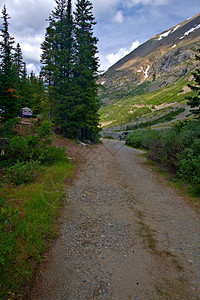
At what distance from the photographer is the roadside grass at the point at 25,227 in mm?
2557

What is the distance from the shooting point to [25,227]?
371 cm

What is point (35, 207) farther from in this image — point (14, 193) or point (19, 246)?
point (19, 246)

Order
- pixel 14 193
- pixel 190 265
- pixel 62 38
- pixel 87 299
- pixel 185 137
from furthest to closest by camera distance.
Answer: pixel 62 38 < pixel 185 137 < pixel 14 193 < pixel 190 265 < pixel 87 299

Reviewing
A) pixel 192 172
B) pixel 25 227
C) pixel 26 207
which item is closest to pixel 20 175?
pixel 26 207

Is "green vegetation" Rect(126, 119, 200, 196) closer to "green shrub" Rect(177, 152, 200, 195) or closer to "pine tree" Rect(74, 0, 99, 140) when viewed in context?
"green shrub" Rect(177, 152, 200, 195)

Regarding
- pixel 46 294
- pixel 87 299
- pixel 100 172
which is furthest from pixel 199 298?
pixel 100 172

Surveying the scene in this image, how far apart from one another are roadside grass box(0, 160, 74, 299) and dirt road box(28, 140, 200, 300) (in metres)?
0.23

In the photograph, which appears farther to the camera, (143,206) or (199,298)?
(143,206)

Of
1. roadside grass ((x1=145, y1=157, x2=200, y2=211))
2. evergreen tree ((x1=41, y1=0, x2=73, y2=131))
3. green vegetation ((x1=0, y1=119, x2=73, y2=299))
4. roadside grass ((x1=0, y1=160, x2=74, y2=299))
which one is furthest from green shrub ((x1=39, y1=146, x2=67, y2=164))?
evergreen tree ((x1=41, y1=0, x2=73, y2=131))

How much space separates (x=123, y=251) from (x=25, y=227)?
6.80 feet

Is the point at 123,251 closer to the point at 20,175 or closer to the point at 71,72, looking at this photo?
the point at 20,175

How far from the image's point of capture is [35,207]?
15.5 ft

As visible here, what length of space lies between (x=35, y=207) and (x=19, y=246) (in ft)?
5.11

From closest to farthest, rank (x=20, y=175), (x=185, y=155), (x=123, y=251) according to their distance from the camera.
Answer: (x=123, y=251)
(x=20, y=175)
(x=185, y=155)
